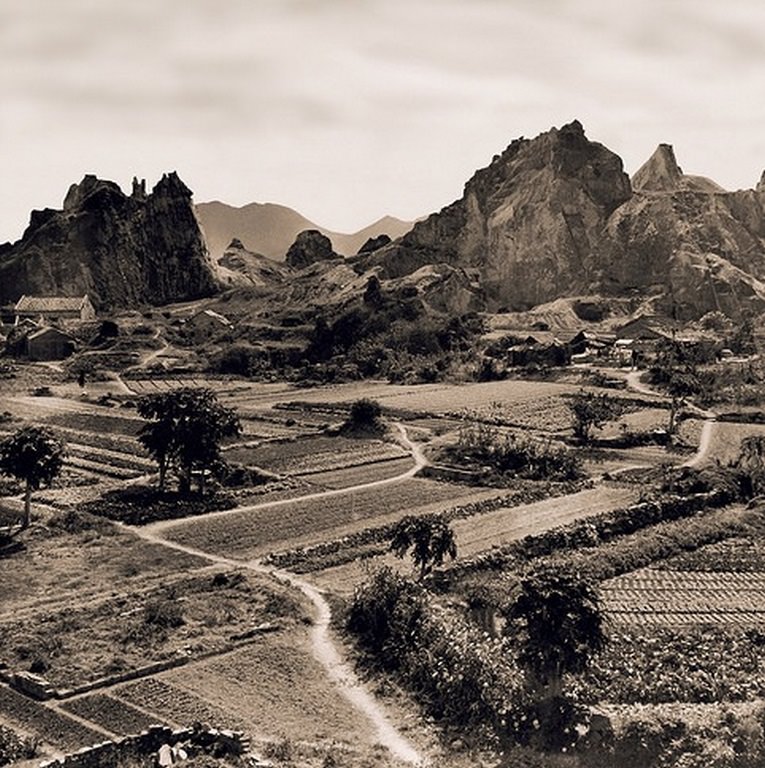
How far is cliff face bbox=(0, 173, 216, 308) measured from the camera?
122 meters

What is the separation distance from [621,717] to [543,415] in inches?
1698

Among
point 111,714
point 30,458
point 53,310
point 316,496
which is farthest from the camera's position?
point 53,310

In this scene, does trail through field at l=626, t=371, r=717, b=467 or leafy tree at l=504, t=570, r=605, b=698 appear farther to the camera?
trail through field at l=626, t=371, r=717, b=467

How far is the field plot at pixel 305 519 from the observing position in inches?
1446

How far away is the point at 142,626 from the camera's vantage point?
91.7ft

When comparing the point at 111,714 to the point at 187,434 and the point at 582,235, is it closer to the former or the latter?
the point at 187,434

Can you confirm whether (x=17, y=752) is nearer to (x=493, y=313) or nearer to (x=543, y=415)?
(x=543, y=415)

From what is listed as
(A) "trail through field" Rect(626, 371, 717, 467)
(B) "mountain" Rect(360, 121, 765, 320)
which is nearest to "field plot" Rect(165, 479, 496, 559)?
(A) "trail through field" Rect(626, 371, 717, 467)

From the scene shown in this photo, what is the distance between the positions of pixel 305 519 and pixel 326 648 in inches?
498

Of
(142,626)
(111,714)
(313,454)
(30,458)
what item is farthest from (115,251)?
(111,714)

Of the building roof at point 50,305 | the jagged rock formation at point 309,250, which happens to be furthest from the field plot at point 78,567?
the jagged rock formation at point 309,250

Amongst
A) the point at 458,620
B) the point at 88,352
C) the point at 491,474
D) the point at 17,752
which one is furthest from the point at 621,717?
the point at 88,352

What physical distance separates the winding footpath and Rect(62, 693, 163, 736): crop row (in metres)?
4.14

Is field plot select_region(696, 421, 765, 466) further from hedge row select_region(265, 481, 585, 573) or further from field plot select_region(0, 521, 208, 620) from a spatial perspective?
field plot select_region(0, 521, 208, 620)
